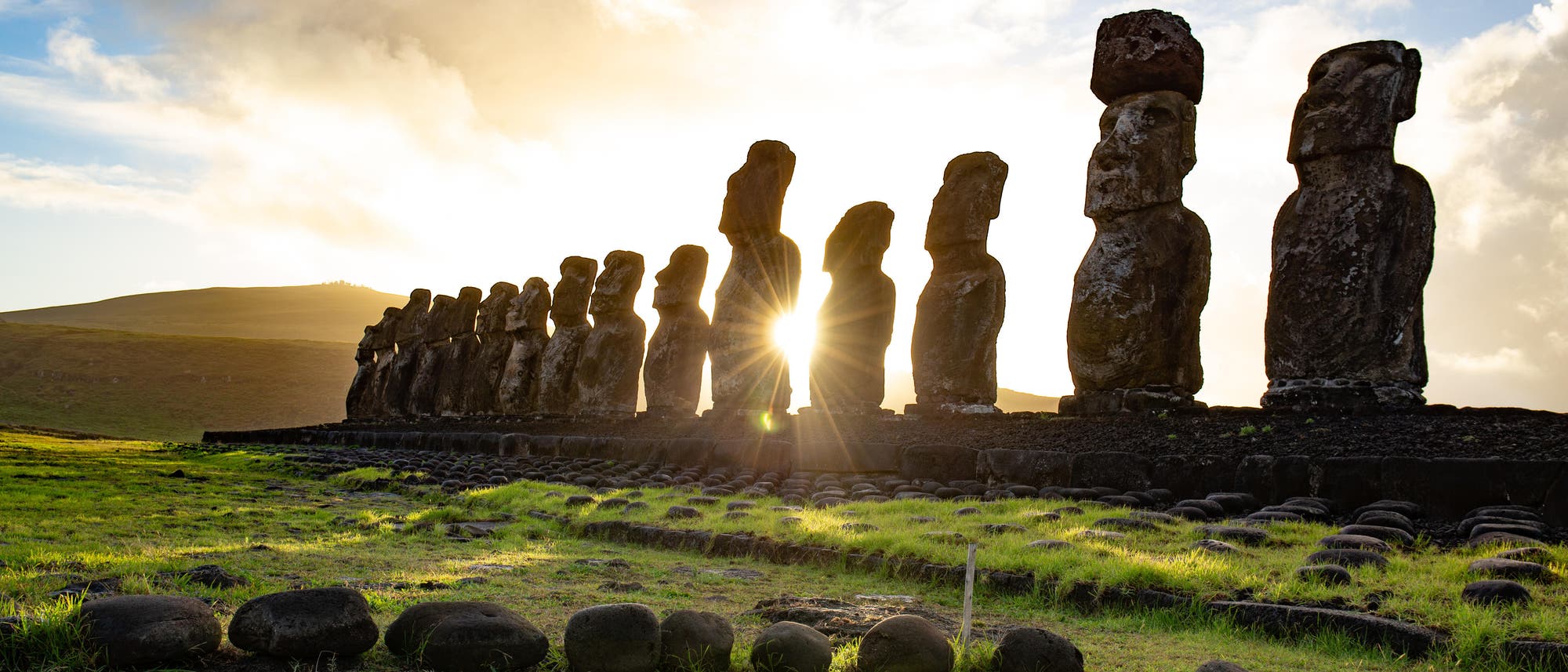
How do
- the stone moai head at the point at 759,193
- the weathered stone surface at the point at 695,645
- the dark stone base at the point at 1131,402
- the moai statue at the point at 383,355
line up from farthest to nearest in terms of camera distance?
1. the moai statue at the point at 383,355
2. the stone moai head at the point at 759,193
3. the dark stone base at the point at 1131,402
4. the weathered stone surface at the point at 695,645

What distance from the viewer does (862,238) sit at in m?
12.6

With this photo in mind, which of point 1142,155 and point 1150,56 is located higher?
point 1150,56

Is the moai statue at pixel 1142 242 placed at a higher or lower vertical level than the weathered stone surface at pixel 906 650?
higher

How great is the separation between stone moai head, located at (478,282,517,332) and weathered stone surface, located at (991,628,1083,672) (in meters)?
19.5

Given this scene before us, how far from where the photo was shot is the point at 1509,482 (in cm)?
576

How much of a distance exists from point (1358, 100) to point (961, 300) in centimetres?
410

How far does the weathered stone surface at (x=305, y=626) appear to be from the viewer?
122 inches

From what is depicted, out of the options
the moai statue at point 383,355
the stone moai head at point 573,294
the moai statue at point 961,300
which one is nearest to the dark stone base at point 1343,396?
the moai statue at point 961,300

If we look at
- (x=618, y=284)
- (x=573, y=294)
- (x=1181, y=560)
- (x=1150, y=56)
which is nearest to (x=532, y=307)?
(x=573, y=294)

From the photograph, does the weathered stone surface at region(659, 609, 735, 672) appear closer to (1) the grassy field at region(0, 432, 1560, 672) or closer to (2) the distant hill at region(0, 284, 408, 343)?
(1) the grassy field at region(0, 432, 1560, 672)

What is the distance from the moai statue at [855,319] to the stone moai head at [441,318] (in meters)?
14.7

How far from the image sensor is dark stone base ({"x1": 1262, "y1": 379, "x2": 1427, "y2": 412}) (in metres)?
7.53

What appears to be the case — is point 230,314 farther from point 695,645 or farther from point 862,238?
point 695,645

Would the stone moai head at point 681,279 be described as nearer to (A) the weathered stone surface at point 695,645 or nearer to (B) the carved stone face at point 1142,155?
(B) the carved stone face at point 1142,155
